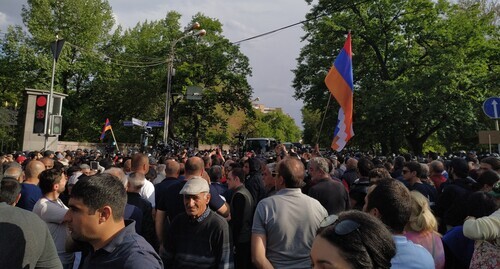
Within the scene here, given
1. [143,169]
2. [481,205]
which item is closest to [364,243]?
[481,205]

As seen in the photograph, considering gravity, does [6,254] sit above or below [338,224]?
below

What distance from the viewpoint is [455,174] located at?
17.9 ft

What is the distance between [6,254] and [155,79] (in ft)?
117

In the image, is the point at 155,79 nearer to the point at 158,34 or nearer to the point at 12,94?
the point at 158,34

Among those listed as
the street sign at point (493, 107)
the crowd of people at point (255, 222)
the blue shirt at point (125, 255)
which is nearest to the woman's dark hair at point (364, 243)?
the crowd of people at point (255, 222)

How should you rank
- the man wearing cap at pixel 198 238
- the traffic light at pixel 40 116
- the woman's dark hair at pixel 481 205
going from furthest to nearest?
the traffic light at pixel 40 116
the man wearing cap at pixel 198 238
the woman's dark hair at pixel 481 205

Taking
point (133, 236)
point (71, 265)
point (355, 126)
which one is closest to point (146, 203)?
point (71, 265)

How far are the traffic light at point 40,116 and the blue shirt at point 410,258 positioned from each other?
1346 cm

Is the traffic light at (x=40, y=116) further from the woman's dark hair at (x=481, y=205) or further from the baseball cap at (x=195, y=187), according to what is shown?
the woman's dark hair at (x=481, y=205)

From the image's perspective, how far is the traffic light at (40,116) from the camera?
A: 12.8 m

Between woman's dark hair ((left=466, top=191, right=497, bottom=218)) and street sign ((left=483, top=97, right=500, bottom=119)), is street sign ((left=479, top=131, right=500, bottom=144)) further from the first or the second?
woman's dark hair ((left=466, top=191, right=497, bottom=218))

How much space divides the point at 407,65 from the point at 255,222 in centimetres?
2332

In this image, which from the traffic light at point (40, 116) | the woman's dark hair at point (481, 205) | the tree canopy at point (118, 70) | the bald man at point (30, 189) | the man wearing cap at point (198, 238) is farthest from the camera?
the tree canopy at point (118, 70)

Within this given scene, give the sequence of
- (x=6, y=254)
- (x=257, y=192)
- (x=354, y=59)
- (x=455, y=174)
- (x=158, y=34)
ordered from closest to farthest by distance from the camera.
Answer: (x=6, y=254) → (x=455, y=174) → (x=257, y=192) → (x=354, y=59) → (x=158, y=34)
